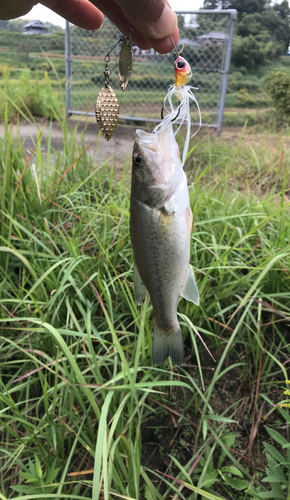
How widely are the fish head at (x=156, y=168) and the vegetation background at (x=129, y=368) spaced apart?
2.03 feet

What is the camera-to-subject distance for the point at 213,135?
5.64 m

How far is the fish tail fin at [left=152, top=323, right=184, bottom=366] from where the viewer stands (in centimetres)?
98

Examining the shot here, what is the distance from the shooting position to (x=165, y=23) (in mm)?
1005

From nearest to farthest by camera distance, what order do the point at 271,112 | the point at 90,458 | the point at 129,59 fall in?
the point at 129,59, the point at 90,458, the point at 271,112

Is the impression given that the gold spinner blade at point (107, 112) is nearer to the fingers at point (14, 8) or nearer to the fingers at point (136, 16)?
the fingers at point (136, 16)

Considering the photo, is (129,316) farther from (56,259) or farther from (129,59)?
(129,59)

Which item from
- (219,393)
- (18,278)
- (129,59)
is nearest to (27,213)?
(18,278)

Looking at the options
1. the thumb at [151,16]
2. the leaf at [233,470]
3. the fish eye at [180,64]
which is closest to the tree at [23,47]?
the thumb at [151,16]

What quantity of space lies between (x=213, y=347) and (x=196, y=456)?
52 cm

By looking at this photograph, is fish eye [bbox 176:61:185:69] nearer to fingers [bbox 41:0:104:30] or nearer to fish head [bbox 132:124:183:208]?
fish head [bbox 132:124:183:208]

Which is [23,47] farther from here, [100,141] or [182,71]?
[182,71]

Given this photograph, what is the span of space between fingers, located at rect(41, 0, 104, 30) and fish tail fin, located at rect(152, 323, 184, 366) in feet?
4.37

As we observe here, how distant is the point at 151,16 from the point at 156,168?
464mm

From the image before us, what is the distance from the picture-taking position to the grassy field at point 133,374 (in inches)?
53.2
